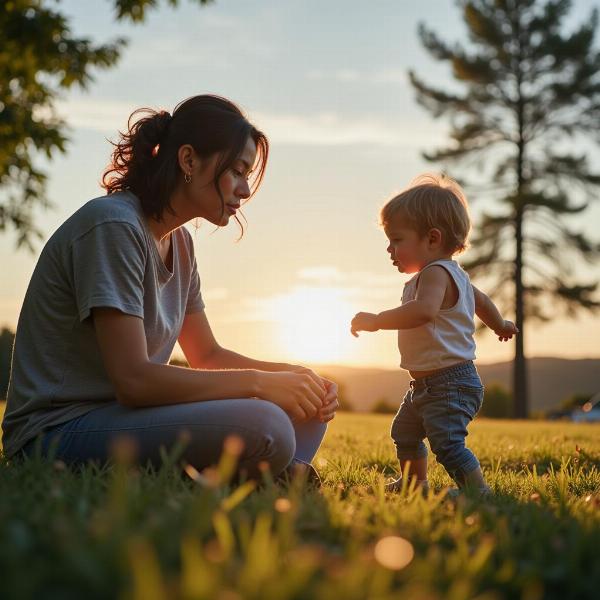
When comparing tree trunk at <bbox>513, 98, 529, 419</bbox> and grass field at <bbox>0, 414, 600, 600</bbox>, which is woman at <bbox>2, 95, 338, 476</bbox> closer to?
grass field at <bbox>0, 414, 600, 600</bbox>

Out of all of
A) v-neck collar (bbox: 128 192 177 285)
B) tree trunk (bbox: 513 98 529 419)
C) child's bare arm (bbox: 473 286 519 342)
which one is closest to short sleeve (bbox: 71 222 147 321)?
v-neck collar (bbox: 128 192 177 285)

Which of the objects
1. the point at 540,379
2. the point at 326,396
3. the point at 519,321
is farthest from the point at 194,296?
the point at 540,379

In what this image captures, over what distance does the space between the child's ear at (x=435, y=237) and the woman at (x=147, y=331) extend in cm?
92

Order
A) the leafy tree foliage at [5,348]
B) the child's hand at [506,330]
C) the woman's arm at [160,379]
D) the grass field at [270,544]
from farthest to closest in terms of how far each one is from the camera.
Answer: the leafy tree foliage at [5,348]
the child's hand at [506,330]
the woman's arm at [160,379]
the grass field at [270,544]

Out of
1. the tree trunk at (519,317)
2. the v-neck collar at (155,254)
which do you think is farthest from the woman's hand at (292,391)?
the tree trunk at (519,317)

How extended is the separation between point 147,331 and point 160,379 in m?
0.50

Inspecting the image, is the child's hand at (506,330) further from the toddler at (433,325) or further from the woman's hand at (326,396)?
the woman's hand at (326,396)

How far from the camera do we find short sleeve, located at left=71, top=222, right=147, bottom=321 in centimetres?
274

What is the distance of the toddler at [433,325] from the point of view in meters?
3.56

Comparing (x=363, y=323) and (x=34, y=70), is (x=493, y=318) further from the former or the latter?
(x=34, y=70)

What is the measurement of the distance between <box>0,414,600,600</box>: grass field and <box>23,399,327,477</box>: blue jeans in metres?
0.28

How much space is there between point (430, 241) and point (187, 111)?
1.37 meters

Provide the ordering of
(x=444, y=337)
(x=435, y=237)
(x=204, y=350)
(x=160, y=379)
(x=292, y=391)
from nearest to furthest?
(x=160, y=379), (x=292, y=391), (x=444, y=337), (x=435, y=237), (x=204, y=350)

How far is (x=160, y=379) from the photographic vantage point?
8.99 ft
